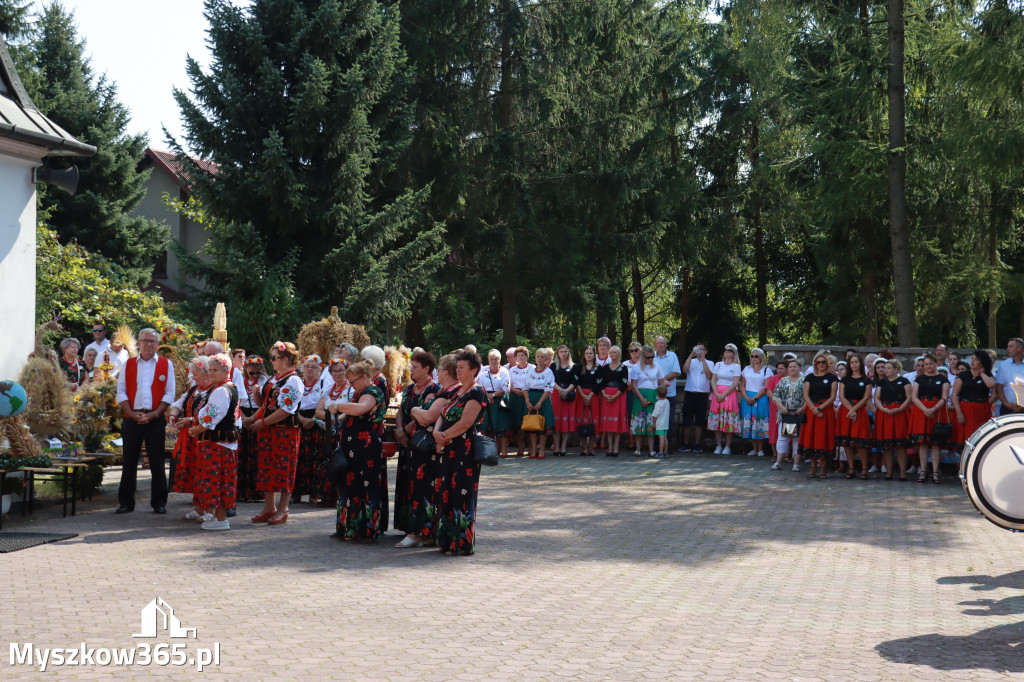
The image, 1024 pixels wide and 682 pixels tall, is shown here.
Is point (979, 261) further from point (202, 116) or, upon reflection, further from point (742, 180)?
point (202, 116)

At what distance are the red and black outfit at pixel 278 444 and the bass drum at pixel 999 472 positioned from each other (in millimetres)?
6575

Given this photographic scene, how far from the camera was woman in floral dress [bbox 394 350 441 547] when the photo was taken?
9.59 metres

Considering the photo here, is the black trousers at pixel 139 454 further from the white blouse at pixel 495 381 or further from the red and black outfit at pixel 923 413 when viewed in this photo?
the red and black outfit at pixel 923 413

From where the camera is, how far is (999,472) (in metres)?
6.77

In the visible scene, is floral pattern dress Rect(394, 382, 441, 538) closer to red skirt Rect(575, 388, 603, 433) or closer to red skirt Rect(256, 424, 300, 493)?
red skirt Rect(256, 424, 300, 493)

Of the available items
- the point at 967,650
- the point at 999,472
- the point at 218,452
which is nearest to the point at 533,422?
the point at 218,452

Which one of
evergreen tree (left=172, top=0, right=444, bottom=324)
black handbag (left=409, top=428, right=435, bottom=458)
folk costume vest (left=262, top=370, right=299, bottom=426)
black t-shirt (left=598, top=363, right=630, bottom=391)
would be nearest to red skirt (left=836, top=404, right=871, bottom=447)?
black t-shirt (left=598, top=363, right=630, bottom=391)

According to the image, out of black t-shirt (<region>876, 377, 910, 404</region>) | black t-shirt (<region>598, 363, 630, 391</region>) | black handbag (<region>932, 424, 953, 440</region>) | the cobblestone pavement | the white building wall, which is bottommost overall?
the cobblestone pavement

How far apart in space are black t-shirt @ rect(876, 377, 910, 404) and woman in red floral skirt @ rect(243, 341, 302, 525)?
9162mm

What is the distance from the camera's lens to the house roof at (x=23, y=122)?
12.2 metres

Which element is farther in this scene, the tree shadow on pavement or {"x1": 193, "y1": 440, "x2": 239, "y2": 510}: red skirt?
{"x1": 193, "y1": 440, "x2": 239, "y2": 510}: red skirt

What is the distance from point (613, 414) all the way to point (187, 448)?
906 cm

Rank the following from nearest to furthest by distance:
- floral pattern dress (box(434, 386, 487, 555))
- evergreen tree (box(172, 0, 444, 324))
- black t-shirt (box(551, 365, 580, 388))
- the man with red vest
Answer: floral pattern dress (box(434, 386, 487, 555))
the man with red vest
black t-shirt (box(551, 365, 580, 388))
evergreen tree (box(172, 0, 444, 324))

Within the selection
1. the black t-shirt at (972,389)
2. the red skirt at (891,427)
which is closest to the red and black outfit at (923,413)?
the red skirt at (891,427)
